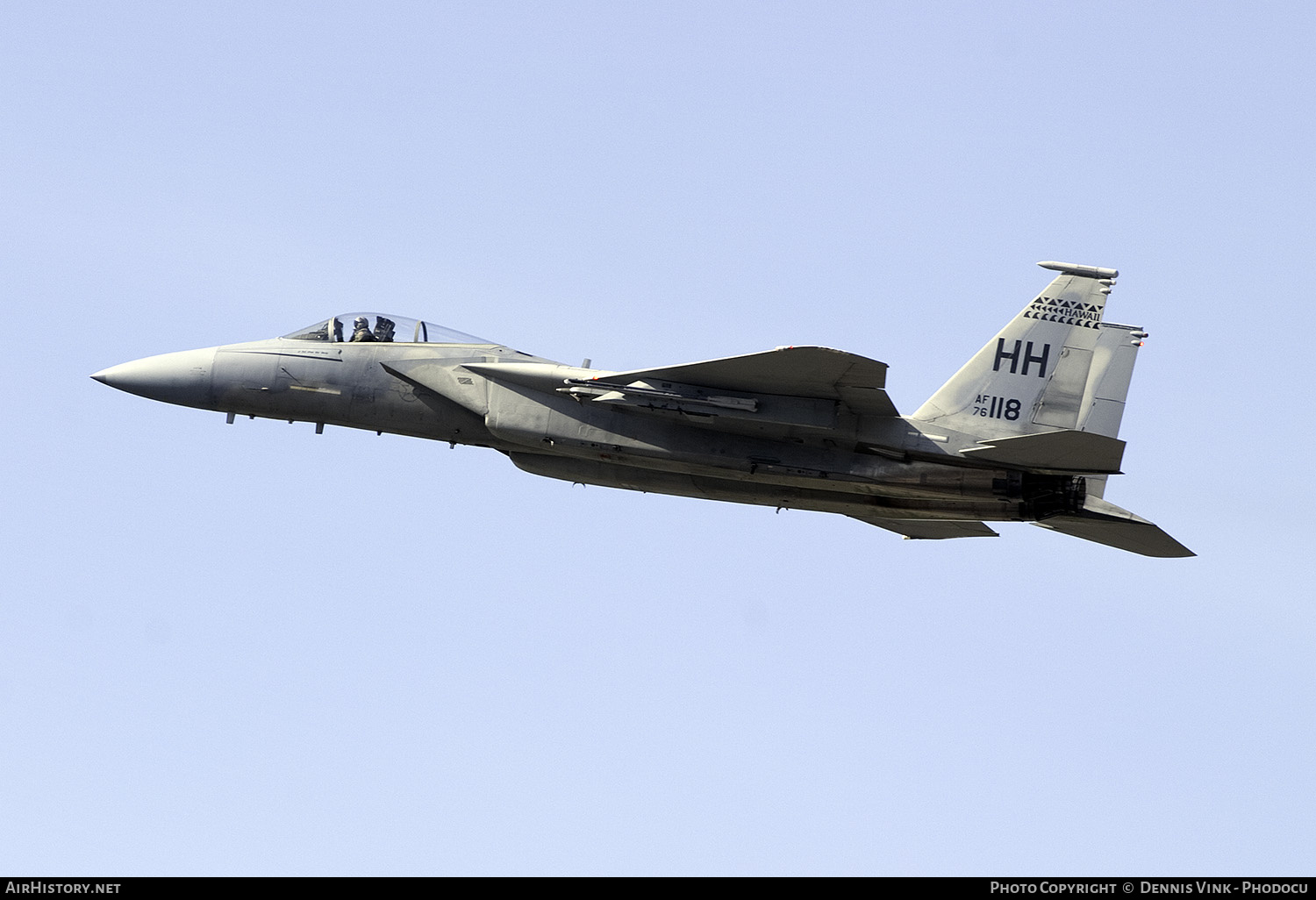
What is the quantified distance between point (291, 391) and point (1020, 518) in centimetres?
1070

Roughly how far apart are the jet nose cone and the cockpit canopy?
135 cm

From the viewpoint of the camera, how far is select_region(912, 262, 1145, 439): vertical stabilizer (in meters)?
20.1

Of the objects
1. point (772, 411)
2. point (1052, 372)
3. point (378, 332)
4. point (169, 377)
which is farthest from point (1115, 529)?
point (169, 377)

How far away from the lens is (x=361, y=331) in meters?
20.9

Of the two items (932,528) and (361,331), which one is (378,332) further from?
(932,528)

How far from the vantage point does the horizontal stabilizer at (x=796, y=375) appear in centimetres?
1742

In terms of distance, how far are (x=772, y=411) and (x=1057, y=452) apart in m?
3.74

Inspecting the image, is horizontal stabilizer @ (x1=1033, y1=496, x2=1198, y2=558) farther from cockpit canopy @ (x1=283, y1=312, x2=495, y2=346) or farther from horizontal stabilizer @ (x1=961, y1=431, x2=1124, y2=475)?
cockpit canopy @ (x1=283, y1=312, x2=495, y2=346)

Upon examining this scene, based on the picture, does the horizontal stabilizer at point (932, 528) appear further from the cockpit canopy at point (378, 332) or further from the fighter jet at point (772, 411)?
the cockpit canopy at point (378, 332)

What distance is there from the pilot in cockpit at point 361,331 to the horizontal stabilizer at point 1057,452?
890 centimetres

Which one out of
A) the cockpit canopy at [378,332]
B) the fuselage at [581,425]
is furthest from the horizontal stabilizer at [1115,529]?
the cockpit canopy at [378,332]

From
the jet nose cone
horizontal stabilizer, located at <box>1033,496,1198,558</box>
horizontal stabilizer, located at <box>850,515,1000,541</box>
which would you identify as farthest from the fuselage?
horizontal stabilizer, located at <box>850,515,1000,541</box>

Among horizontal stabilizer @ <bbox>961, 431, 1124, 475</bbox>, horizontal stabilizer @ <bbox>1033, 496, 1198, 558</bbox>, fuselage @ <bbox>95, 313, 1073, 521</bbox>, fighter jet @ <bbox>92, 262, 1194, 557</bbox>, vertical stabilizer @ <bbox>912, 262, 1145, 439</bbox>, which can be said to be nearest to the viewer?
horizontal stabilizer @ <bbox>961, 431, 1124, 475</bbox>
